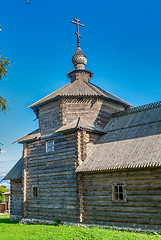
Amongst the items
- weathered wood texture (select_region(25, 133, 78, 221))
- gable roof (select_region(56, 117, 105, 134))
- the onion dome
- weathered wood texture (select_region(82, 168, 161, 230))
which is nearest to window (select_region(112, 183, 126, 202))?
weathered wood texture (select_region(82, 168, 161, 230))

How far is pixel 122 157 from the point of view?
1454 cm

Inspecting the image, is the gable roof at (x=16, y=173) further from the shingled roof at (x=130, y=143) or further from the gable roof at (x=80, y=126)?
the shingled roof at (x=130, y=143)

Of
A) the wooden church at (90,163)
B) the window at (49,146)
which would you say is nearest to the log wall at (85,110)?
the wooden church at (90,163)

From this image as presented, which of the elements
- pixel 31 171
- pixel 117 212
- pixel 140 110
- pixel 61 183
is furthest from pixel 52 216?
pixel 140 110

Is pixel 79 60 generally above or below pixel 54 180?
above

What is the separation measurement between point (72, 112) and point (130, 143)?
5.44 meters

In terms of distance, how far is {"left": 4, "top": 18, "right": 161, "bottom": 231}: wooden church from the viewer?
1352cm

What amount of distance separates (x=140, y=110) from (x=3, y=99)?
10.4 metres

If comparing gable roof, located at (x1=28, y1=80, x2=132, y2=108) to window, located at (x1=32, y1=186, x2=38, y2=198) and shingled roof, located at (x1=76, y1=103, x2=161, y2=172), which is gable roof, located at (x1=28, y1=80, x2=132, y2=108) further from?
→ window, located at (x1=32, y1=186, x2=38, y2=198)

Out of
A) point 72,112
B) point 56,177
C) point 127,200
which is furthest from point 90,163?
point 72,112

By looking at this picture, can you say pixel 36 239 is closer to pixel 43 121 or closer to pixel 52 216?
pixel 52 216

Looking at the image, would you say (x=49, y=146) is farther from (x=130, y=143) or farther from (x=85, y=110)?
(x=130, y=143)

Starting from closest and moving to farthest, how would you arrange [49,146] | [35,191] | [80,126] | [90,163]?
[90,163]
[80,126]
[49,146]
[35,191]

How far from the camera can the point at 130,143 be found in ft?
50.8
